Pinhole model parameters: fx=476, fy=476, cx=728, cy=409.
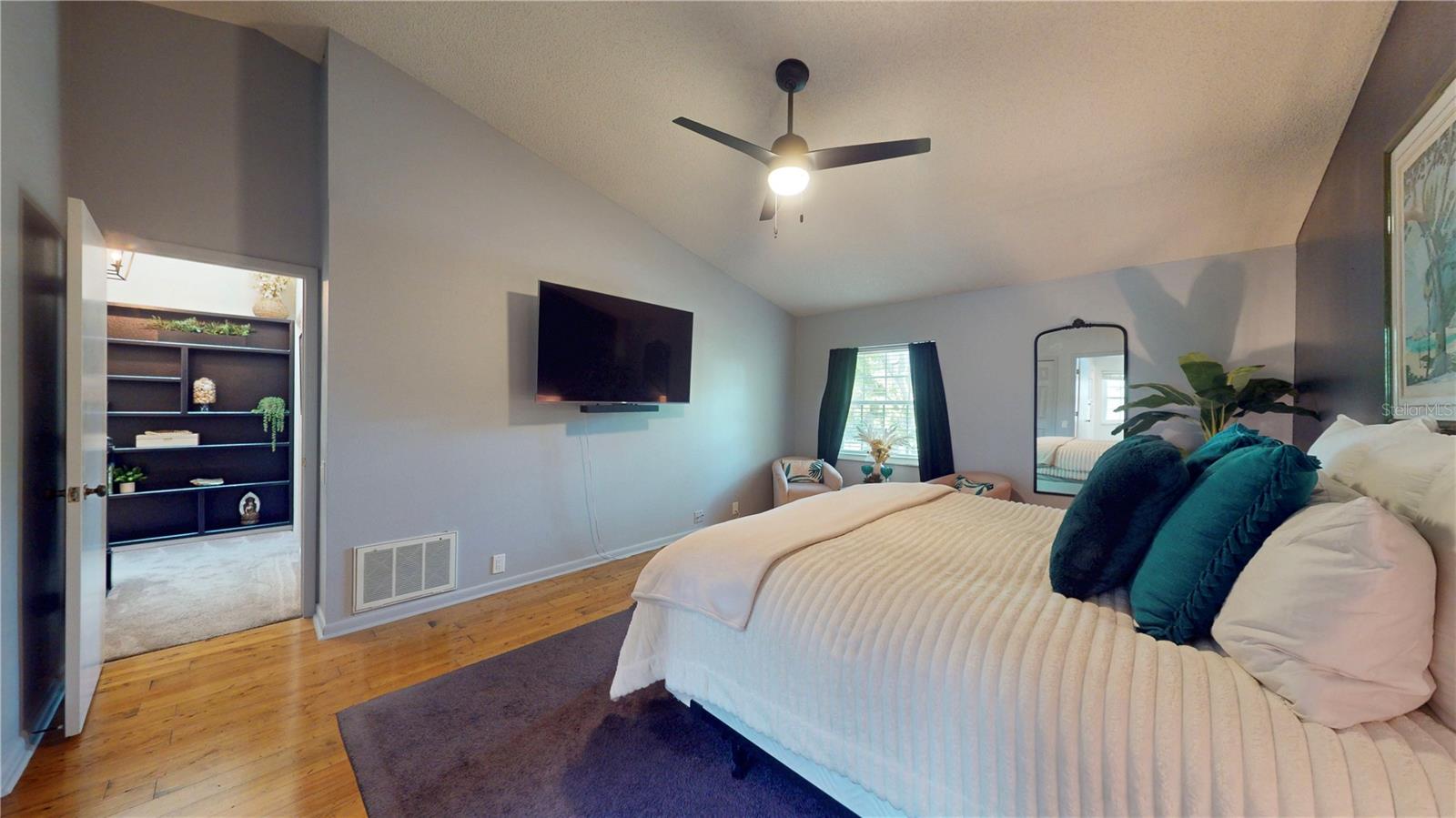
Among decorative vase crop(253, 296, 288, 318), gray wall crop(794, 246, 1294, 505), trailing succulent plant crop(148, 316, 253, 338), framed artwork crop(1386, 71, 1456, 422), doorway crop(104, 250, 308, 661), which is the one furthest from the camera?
decorative vase crop(253, 296, 288, 318)

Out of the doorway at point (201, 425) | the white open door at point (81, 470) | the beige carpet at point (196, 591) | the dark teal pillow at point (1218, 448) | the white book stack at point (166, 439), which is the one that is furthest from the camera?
the white book stack at point (166, 439)

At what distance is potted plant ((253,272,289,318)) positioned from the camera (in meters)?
4.40

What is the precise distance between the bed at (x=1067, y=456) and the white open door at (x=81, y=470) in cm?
516

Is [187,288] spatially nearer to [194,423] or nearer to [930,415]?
[194,423]

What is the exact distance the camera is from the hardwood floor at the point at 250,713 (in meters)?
1.48

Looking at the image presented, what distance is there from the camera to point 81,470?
1678 millimetres

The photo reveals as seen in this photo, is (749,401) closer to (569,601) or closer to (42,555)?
(569,601)

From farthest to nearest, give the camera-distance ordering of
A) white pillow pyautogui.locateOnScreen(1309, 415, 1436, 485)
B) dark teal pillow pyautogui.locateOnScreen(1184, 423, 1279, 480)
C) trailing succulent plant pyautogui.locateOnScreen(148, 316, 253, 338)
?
trailing succulent plant pyautogui.locateOnScreen(148, 316, 253, 338), dark teal pillow pyautogui.locateOnScreen(1184, 423, 1279, 480), white pillow pyautogui.locateOnScreen(1309, 415, 1436, 485)

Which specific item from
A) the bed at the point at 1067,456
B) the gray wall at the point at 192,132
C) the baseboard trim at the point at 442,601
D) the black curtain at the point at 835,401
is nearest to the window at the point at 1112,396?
the bed at the point at 1067,456

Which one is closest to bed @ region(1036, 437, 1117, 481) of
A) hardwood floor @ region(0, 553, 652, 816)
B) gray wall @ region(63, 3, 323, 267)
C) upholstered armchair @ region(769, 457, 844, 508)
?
upholstered armchair @ region(769, 457, 844, 508)

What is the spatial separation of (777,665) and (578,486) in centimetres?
244

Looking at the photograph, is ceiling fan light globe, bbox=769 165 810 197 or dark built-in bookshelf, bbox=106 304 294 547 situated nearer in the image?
ceiling fan light globe, bbox=769 165 810 197

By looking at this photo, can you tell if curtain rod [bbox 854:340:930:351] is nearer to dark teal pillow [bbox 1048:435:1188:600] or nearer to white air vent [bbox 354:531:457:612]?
dark teal pillow [bbox 1048:435:1188:600]

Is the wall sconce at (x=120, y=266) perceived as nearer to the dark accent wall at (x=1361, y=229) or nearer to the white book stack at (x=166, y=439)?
the white book stack at (x=166, y=439)
